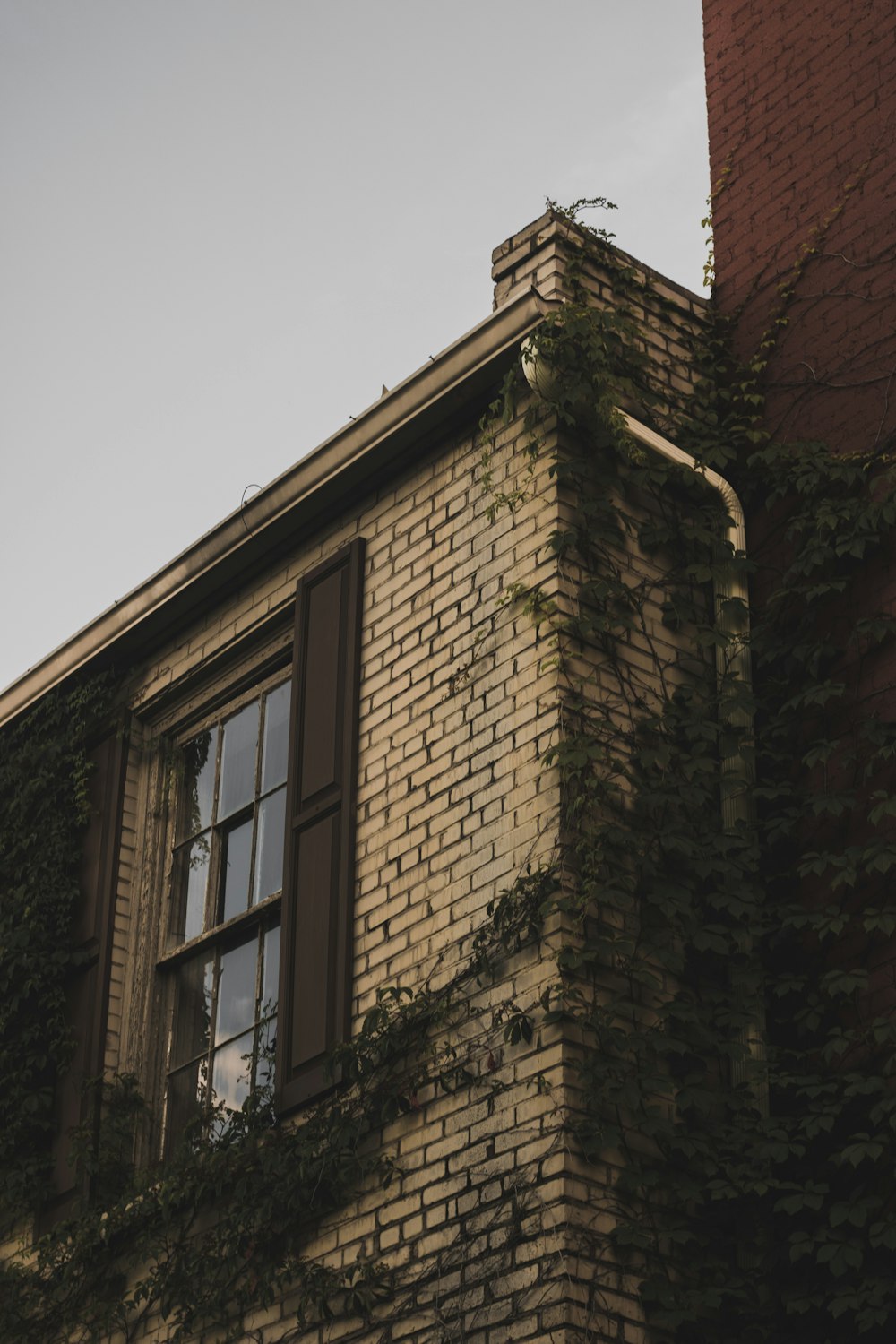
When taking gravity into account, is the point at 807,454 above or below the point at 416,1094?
above

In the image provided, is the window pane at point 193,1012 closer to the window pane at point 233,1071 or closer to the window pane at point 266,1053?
the window pane at point 233,1071

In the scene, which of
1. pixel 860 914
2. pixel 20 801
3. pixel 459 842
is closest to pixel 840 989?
pixel 860 914

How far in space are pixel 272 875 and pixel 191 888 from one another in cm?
68

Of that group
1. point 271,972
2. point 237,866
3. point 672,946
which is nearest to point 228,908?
point 237,866

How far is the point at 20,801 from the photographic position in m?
9.42

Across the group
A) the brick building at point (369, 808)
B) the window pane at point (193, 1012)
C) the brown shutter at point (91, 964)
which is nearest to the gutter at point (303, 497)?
the brick building at point (369, 808)

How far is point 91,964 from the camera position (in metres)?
8.65

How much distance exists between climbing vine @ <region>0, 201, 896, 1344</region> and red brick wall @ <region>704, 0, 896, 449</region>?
0.57 feet

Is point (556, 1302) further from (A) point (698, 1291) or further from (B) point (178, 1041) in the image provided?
(B) point (178, 1041)

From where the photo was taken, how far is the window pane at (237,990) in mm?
7898

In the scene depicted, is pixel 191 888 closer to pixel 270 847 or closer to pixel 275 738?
pixel 270 847

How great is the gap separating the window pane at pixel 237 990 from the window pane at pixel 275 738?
0.68 meters

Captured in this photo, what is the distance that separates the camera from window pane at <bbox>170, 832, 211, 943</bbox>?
8.50m

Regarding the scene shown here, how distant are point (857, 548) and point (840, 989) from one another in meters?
1.57
